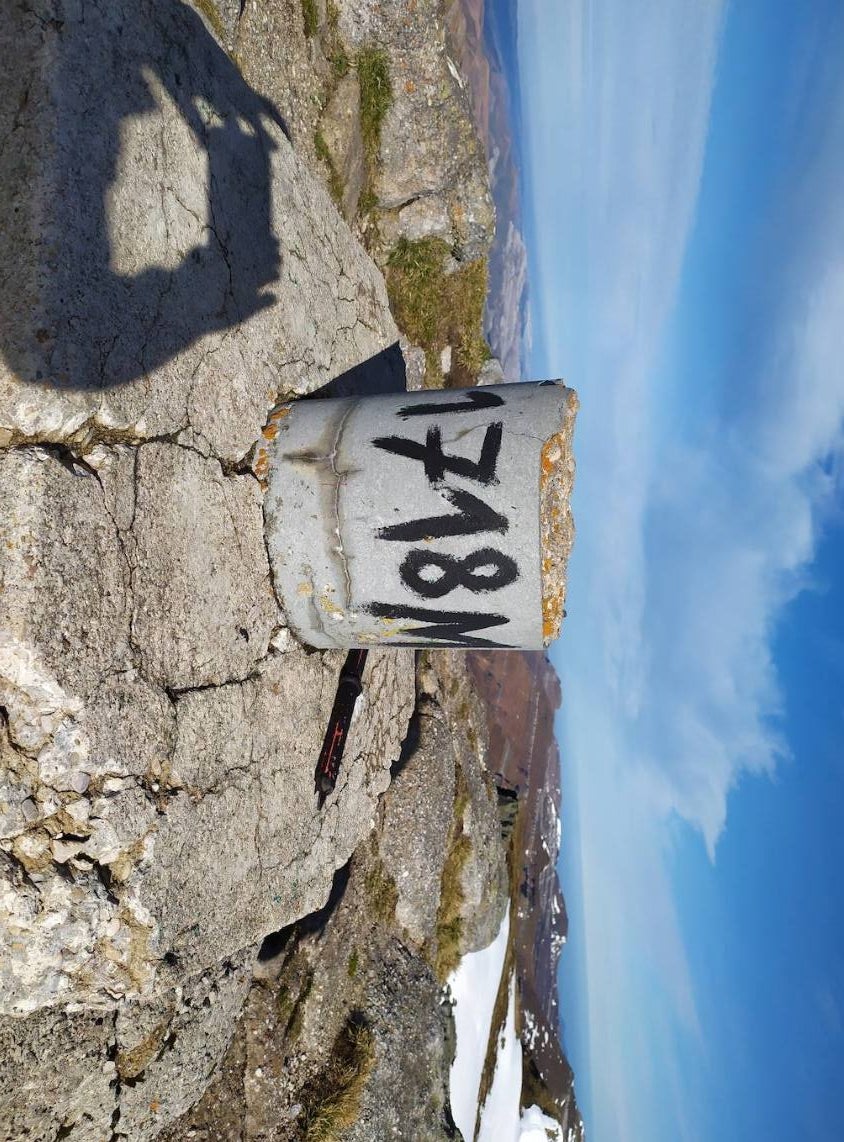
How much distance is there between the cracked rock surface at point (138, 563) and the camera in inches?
81.4

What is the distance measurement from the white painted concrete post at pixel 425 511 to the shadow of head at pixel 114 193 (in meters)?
0.71

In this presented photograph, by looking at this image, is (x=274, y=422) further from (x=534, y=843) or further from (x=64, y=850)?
(x=534, y=843)

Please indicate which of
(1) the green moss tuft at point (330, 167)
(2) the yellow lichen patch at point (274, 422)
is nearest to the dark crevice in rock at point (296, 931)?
(2) the yellow lichen patch at point (274, 422)

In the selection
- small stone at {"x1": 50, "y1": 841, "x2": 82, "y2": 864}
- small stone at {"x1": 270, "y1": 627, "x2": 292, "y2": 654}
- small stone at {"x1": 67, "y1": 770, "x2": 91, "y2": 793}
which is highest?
small stone at {"x1": 270, "y1": 627, "x2": 292, "y2": 654}

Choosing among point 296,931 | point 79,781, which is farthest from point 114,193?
point 296,931

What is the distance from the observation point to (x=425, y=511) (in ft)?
9.86

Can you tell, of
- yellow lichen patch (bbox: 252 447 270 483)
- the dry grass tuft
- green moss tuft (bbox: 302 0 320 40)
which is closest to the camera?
yellow lichen patch (bbox: 252 447 270 483)

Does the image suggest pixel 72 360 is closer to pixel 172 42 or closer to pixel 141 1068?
pixel 172 42

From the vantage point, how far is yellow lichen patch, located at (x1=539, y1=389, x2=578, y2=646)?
2910mm

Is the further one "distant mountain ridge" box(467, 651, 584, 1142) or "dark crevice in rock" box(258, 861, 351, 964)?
"distant mountain ridge" box(467, 651, 584, 1142)

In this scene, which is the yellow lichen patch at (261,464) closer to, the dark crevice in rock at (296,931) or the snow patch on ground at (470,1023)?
the dark crevice in rock at (296,931)

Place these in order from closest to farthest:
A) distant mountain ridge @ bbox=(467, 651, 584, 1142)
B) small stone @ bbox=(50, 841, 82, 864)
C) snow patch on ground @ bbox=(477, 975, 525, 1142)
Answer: small stone @ bbox=(50, 841, 82, 864) → snow patch on ground @ bbox=(477, 975, 525, 1142) → distant mountain ridge @ bbox=(467, 651, 584, 1142)

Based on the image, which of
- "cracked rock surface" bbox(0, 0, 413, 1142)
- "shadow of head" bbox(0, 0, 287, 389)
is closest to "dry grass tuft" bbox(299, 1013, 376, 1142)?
"cracked rock surface" bbox(0, 0, 413, 1142)

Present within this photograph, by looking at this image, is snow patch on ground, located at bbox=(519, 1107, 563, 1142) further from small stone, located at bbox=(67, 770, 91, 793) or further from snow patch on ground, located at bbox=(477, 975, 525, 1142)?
small stone, located at bbox=(67, 770, 91, 793)
